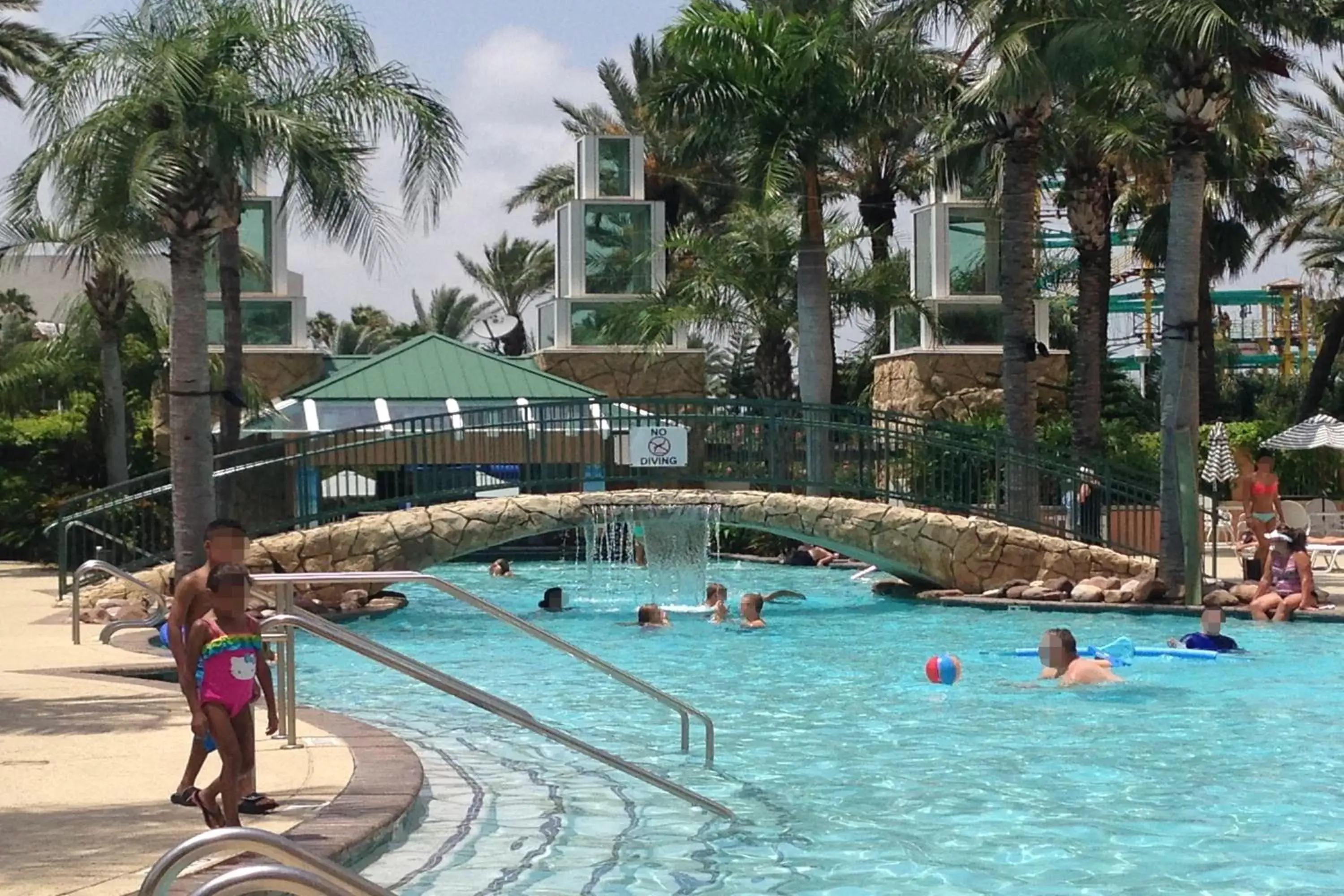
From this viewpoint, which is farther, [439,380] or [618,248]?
[618,248]

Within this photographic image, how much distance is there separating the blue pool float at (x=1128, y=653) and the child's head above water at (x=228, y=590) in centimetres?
994

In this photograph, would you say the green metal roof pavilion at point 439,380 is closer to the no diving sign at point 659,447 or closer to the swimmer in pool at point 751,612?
the no diving sign at point 659,447

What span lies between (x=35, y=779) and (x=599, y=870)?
2824 millimetres

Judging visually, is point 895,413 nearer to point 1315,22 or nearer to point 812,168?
point 812,168

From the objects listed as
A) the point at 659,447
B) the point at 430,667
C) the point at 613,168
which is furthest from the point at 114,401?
the point at 430,667

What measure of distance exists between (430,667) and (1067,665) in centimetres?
700

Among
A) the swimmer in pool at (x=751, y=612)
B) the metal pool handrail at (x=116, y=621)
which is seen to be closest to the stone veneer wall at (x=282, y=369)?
the swimmer in pool at (x=751, y=612)

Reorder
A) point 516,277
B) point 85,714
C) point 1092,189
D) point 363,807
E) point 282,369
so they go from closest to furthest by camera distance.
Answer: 1. point 363,807
2. point 85,714
3. point 1092,189
4. point 282,369
5. point 516,277

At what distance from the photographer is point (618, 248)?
36.3 metres

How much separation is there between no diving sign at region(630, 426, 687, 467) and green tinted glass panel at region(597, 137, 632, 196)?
41.7 feet

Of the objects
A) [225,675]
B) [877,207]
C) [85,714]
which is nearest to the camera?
[225,675]

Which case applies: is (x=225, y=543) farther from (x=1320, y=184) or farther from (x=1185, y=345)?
(x=1320, y=184)

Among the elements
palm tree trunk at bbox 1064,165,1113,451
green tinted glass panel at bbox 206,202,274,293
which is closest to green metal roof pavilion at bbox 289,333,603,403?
green tinted glass panel at bbox 206,202,274,293

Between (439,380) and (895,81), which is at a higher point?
(895,81)
